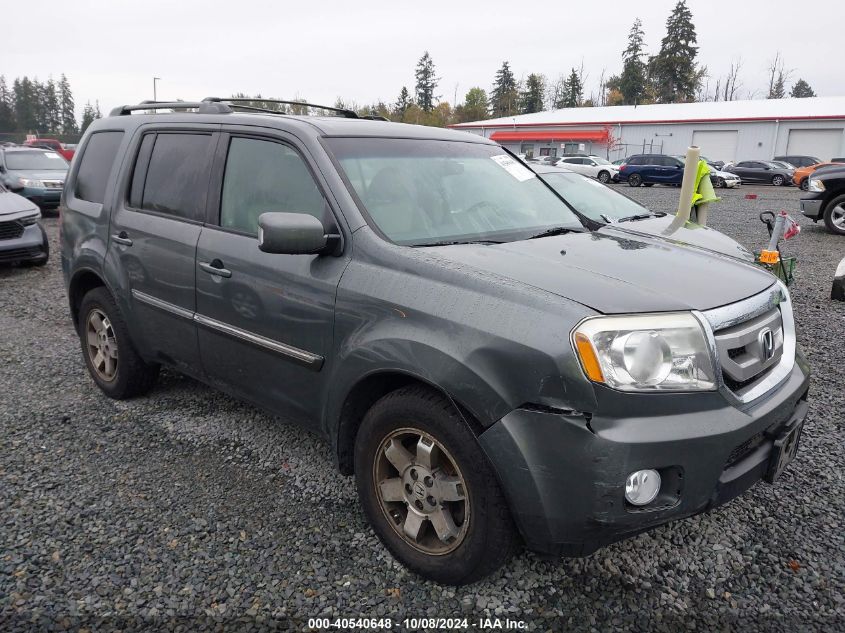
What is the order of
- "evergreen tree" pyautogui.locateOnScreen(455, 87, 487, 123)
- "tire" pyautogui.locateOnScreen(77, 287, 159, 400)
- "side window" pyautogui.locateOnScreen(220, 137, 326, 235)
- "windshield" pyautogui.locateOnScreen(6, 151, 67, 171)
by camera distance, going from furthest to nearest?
"evergreen tree" pyautogui.locateOnScreen(455, 87, 487, 123), "windshield" pyautogui.locateOnScreen(6, 151, 67, 171), "tire" pyautogui.locateOnScreen(77, 287, 159, 400), "side window" pyautogui.locateOnScreen(220, 137, 326, 235)

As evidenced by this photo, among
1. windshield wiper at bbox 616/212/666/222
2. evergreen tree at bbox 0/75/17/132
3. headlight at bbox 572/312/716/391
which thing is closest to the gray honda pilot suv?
headlight at bbox 572/312/716/391

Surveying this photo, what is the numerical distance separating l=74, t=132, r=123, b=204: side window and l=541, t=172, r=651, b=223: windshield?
14.2 feet

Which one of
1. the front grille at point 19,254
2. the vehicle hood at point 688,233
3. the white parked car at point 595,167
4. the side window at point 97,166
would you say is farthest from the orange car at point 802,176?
the side window at point 97,166

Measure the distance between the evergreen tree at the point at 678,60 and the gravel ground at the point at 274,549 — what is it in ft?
254

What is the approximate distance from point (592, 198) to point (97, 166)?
5.13 meters

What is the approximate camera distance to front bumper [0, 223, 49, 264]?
28.0 feet

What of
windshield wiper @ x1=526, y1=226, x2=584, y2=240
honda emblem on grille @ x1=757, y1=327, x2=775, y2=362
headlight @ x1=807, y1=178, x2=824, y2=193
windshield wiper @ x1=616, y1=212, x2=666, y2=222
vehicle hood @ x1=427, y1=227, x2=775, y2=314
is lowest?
→ honda emblem on grille @ x1=757, y1=327, x2=775, y2=362

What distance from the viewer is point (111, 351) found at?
4293mm

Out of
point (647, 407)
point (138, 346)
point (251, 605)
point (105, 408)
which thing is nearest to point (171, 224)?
point (138, 346)

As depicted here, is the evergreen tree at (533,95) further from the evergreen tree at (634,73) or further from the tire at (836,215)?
the tire at (836,215)

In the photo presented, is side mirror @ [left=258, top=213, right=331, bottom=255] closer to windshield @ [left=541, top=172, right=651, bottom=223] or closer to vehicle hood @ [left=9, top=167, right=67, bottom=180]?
windshield @ [left=541, top=172, right=651, bottom=223]

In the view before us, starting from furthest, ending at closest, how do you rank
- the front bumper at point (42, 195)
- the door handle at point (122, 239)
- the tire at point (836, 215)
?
the front bumper at point (42, 195), the tire at point (836, 215), the door handle at point (122, 239)

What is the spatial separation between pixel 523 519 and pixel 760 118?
46852 millimetres

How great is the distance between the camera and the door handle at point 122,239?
12.7 ft
